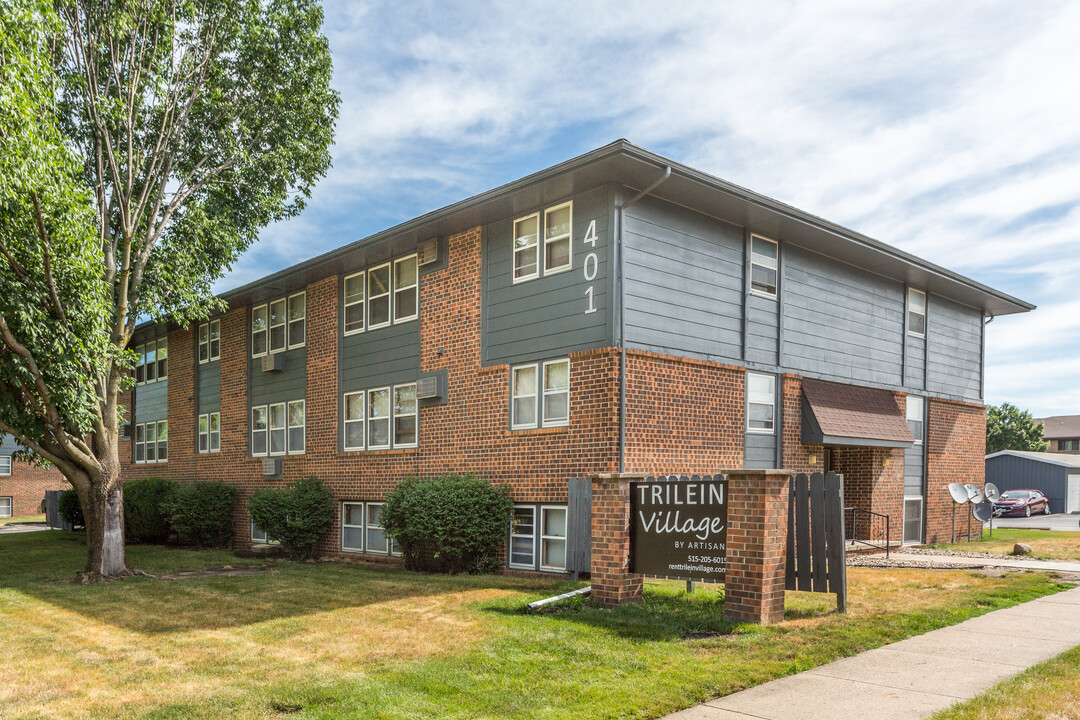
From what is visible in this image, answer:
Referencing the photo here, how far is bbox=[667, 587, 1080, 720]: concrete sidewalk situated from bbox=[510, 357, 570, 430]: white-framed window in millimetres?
6923

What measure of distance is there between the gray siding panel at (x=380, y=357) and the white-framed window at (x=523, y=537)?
4.20 m

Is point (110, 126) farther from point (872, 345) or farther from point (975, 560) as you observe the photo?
point (975, 560)

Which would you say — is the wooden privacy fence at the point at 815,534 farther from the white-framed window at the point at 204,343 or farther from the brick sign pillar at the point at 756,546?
the white-framed window at the point at 204,343

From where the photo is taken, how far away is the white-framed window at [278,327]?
21766 millimetres

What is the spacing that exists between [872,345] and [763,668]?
1334cm

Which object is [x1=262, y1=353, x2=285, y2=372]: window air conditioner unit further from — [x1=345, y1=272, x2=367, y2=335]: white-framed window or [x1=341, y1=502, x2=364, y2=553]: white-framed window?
[x1=341, y1=502, x2=364, y2=553]: white-framed window

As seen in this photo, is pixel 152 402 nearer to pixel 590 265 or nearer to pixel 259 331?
pixel 259 331

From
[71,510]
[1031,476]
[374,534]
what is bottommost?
[1031,476]

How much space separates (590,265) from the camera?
13430 mm

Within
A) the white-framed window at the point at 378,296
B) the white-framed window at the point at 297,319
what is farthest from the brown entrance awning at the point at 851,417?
the white-framed window at the point at 297,319

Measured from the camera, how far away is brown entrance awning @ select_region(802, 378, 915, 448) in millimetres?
16141

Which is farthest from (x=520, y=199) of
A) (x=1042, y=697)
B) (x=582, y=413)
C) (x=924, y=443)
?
(x=924, y=443)

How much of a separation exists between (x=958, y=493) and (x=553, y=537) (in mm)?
11427

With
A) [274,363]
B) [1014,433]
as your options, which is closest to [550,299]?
[274,363]
